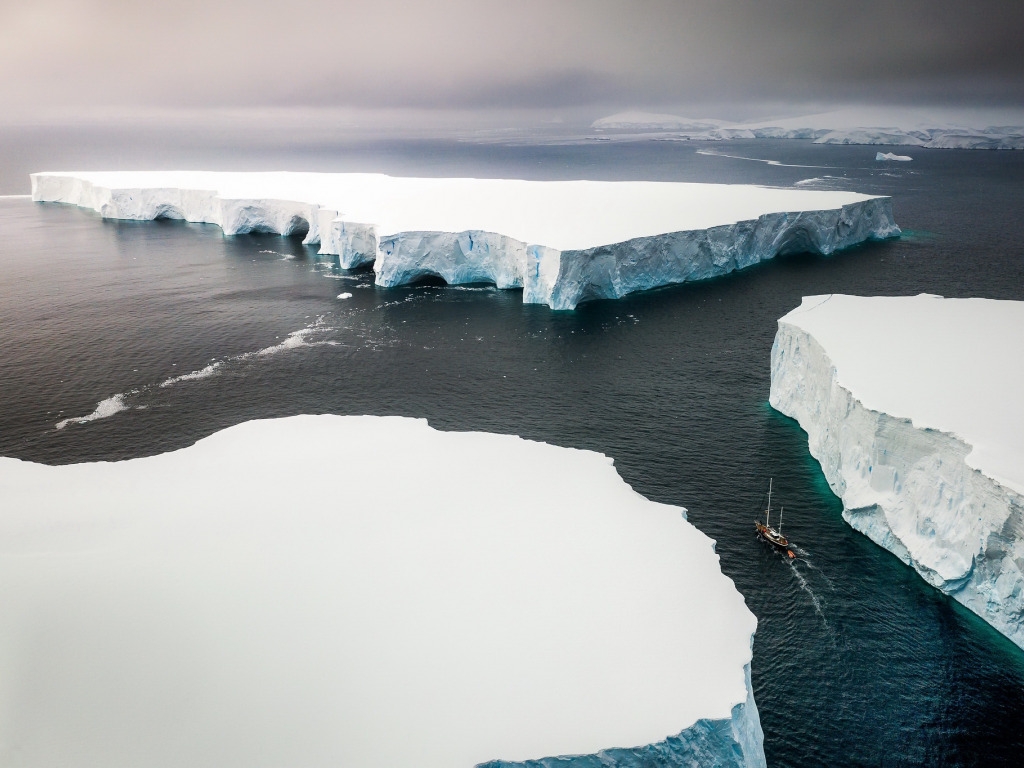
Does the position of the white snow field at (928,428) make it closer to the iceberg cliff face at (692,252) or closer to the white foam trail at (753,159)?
the iceberg cliff face at (692,252)

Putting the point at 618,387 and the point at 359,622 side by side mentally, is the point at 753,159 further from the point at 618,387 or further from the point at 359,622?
the point at 359,622

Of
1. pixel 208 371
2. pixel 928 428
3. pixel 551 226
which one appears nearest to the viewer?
pixel 928 428

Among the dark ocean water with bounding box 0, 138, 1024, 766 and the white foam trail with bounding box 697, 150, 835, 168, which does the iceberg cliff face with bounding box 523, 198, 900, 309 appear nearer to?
the dark ocean water with bounding box 0, 138, 1024, 766

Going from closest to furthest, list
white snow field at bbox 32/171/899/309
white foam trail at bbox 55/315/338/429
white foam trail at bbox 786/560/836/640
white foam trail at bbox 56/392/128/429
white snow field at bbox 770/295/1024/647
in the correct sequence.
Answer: white snow field at bbox 770/295/1024/647 → white foam trail at bbox 786/560/836/640 → white foam trail at bbox 56/392/128/429 → white foam trail at bbox 55/315/338/429 → white snow field at bbox 32/171/899/309

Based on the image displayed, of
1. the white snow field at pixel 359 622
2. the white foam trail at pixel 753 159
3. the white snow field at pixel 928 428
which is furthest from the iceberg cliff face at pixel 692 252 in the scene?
the white foam trail at pixel 753 159

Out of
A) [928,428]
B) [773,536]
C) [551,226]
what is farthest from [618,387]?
[551,226]

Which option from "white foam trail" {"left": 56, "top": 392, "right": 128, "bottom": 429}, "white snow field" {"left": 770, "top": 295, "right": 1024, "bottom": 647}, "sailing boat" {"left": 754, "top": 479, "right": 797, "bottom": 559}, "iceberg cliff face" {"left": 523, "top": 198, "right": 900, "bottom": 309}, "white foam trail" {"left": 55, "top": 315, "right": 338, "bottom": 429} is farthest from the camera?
"iceberg cliff face" {"left": 523, "top": 198, "right": 900, "bottom": 309}

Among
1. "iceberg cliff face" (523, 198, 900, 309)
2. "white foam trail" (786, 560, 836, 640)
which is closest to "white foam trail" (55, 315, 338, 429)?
"iceberg cliff face" (523, 198, 900, 309)
